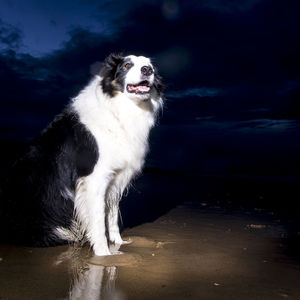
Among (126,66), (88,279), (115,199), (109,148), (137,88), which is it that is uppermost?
(126,66)

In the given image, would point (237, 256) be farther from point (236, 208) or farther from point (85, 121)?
point (236, 208)


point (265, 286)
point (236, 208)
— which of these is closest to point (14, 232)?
point (265, 286)

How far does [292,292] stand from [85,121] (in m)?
2.61

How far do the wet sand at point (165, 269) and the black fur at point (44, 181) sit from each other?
0.21 m

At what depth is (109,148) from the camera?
3.53m

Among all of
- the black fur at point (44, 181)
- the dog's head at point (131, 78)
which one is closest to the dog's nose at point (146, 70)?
the dog's head at point (131, 78)

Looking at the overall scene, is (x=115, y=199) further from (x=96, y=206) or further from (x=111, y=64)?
(x=111, y=64)

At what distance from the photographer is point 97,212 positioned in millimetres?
3463

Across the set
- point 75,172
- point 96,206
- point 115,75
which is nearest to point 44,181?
point 75,172

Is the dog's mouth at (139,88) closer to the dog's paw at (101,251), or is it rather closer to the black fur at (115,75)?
the black fur at (115,75)

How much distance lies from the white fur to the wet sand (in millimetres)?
330

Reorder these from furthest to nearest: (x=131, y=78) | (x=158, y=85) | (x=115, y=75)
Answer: (x=158, y=85)
(x=115, y=75)
(x=131, y=78)

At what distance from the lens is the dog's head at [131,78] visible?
3.84 m

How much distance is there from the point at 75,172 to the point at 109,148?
0.47 m
